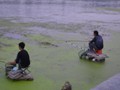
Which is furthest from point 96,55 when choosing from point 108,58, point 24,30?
point 24,30

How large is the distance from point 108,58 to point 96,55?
3.26ft

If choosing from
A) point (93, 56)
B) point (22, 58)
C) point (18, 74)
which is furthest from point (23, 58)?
point (93, 56)

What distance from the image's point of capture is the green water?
10031 mm

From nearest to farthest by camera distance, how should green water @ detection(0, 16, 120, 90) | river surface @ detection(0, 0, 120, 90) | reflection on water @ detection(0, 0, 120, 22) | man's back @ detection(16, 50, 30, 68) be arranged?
1. man's back @ detection(16, 50, 30, 68)
2. green water @ detection(0, 16, 120, 90)
3. river surface @ detection(0, 0, 120, 90)
4. reflection on water @ detection(0, 0, 120, 22)

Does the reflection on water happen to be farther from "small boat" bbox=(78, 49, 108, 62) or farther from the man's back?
the man's back

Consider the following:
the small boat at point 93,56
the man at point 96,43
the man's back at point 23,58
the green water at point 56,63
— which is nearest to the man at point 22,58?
the man's back at point 23,58

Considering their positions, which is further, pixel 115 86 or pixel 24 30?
pixel 24 30

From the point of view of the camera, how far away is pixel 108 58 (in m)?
13.8

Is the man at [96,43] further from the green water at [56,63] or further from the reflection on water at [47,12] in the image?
the reflection on water at [47,12]

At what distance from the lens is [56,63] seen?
12.5m

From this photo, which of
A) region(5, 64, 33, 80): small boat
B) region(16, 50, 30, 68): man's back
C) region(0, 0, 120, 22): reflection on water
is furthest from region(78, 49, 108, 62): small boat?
region(0, 0, 120, 22): reflection on water

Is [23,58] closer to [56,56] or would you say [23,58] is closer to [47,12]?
[56,56]

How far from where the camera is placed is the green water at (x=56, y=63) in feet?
32.9

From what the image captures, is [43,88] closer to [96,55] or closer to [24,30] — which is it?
[96,55]
